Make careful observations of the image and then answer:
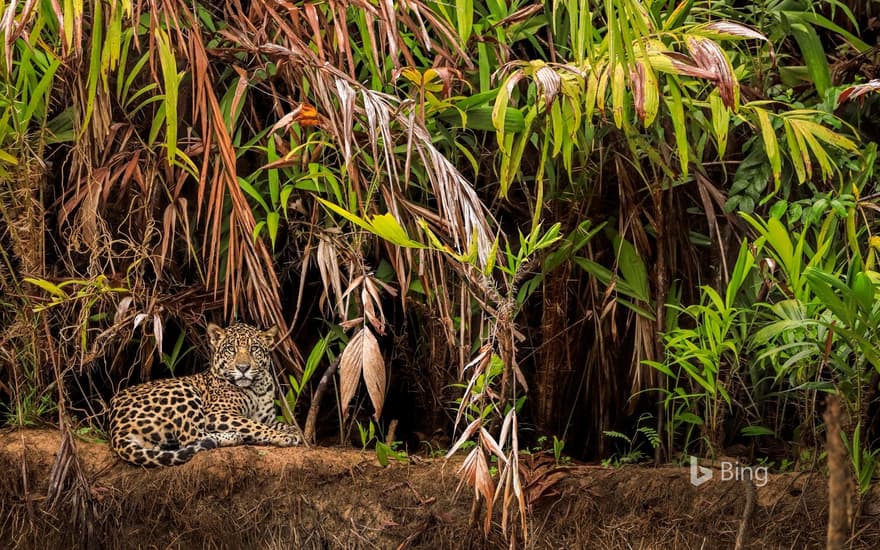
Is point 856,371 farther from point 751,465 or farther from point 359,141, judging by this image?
point 359,141

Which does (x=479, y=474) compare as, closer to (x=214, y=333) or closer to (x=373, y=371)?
(x=373, y=371)

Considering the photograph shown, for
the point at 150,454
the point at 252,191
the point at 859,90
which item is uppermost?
the point at 859,90

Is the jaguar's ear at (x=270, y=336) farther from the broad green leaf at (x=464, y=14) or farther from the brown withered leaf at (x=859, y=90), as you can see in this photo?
the brown withered leaf at (x=859, y=90)

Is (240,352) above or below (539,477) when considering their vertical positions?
above

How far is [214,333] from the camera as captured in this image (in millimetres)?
4812

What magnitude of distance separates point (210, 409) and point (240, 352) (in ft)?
0.89

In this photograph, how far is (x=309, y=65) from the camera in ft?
13.0

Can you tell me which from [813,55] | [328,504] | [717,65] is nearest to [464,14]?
[717,65]

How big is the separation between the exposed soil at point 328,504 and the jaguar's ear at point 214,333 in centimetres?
50

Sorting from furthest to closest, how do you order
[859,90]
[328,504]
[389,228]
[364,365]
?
[328,504]
[859,90]
[364,365]
[389,228]

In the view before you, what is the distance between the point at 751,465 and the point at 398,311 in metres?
1.66

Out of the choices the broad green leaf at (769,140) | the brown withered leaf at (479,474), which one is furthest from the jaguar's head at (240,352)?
the broad green leaf at (769,140)

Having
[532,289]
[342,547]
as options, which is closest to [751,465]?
[532,289]

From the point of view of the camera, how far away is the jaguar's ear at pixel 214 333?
4.79 meters
